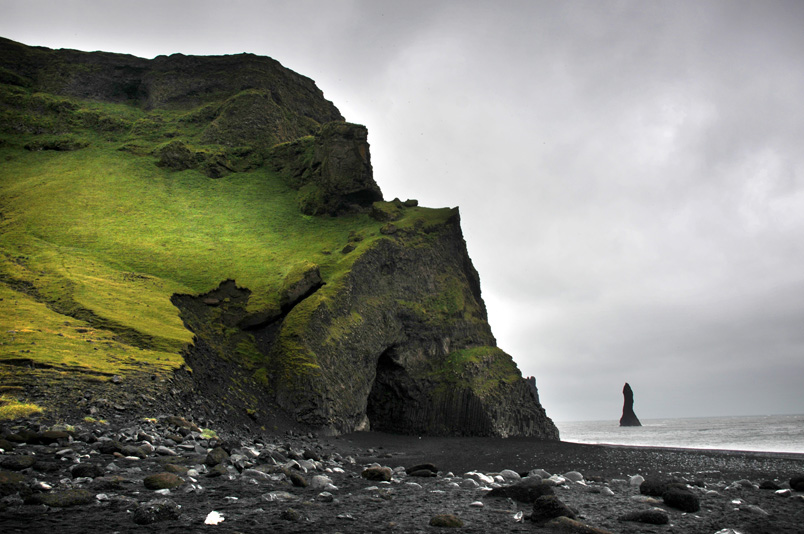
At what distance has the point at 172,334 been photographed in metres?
26.2

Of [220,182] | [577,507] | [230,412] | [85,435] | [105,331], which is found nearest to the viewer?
[577,507]

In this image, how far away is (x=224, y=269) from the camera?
1515 inches

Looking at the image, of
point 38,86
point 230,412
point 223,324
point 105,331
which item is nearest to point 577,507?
point 230,412

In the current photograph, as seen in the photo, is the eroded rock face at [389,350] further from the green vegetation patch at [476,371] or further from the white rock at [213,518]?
the white rock at [213,518]

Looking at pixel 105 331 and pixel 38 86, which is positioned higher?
pixel 38 86

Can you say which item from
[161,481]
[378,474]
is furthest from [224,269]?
[161,481]

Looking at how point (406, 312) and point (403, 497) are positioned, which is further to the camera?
point (406, 312)

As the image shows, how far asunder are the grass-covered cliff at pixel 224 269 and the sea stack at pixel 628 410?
12814 centimetres

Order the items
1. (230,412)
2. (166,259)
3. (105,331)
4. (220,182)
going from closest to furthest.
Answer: (105,331)
(230,412)
(166,259)
(220,182)

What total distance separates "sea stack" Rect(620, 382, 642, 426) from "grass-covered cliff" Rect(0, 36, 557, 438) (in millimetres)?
128140

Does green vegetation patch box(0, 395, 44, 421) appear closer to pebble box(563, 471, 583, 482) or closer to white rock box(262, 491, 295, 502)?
white rock box(262, 491, 295, 502)

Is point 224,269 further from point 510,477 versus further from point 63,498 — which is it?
point 63,498

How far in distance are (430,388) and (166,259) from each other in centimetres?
2417

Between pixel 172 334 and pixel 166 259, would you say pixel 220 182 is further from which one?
pixel 172 334
